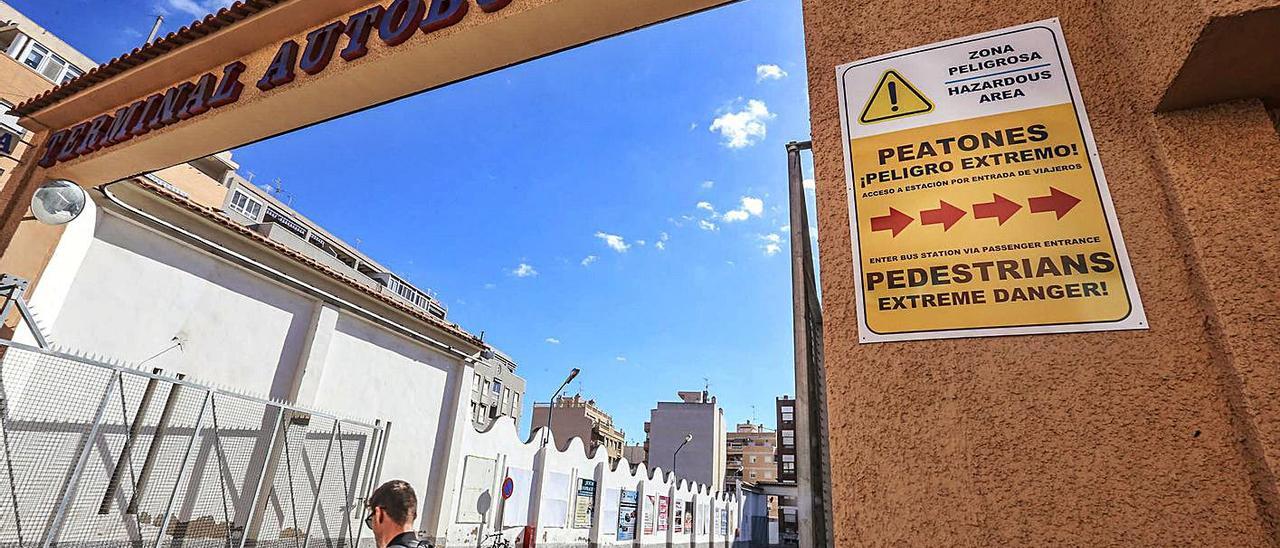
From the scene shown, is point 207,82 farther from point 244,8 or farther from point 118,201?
point 118,201

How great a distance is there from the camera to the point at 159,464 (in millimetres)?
7008

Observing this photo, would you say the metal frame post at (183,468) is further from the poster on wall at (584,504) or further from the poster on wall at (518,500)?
the poster on wall at (584,504)

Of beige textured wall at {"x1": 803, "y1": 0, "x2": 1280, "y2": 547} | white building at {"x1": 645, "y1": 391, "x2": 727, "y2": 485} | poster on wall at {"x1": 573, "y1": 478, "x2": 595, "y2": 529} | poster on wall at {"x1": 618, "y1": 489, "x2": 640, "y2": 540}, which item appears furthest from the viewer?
white building at {"x1": 645, "y1": 391, "x2": 727, "y2": 485}

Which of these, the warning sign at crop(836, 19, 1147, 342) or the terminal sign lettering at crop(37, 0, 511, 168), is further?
the terminal sign lettering at crop(37, 0, 511, 168)

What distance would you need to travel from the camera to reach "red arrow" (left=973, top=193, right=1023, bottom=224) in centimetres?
171

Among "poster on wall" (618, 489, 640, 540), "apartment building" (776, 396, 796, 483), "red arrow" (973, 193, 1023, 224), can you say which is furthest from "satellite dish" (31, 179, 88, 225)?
"apartment building" (776, 396, 796, 483)

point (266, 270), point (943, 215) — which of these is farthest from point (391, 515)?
point (266, 270)

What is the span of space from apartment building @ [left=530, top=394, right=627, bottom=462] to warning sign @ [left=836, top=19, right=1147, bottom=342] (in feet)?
165

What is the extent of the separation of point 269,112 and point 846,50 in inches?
210

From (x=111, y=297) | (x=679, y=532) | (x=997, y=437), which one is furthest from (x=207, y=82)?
(x=679, y=532)

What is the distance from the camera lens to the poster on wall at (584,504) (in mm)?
16297

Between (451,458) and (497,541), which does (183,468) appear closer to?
(451,458)

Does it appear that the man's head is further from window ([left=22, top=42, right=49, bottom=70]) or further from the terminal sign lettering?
window ([left=22, top=42, right=49, bottom=70])

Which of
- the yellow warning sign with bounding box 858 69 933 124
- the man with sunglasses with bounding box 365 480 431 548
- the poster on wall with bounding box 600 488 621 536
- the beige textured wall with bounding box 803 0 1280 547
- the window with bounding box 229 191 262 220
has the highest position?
the window with bounding box 229 191 262 220
